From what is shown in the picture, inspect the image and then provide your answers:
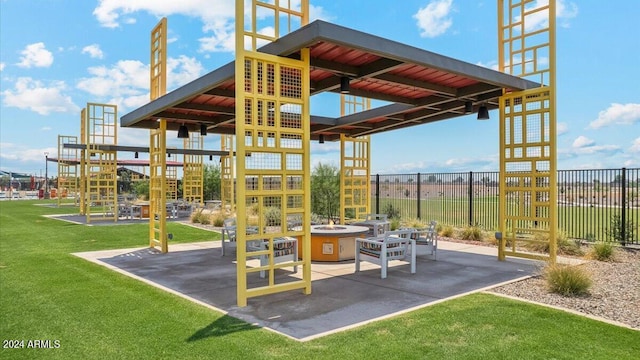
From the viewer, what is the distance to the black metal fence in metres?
11.3

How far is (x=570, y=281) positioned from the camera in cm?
607

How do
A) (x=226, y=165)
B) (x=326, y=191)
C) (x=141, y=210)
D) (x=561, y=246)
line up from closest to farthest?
1. (x=561, y=246)
2. (x=326, y=191)
3. (x=141, y=210)
4. (x=226, y=165)

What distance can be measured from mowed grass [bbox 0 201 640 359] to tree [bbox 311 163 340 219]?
12.5 metres

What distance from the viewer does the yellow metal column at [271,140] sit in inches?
224

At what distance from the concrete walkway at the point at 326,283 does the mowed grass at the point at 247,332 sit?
27 cm

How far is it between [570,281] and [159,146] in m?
8.80

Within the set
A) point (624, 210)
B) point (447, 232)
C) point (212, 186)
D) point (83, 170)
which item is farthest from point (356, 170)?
point (212, 186)

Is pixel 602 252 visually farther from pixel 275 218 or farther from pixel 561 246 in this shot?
pixel 275 218

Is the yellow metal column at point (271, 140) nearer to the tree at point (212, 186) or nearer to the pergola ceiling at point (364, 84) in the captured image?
the pergola ceiling at point (364, 84)

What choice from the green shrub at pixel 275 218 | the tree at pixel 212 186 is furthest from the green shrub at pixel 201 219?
the tree at pixel 212 186

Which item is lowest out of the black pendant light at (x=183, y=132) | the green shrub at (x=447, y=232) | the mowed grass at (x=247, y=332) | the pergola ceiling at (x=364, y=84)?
the mowed grass at (x=247, y=332)

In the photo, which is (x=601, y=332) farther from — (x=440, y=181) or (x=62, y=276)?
(x=440, y=181)

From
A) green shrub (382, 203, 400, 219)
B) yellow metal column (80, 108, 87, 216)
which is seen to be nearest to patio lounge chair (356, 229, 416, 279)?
green shrub (382, 203, 400, 219)

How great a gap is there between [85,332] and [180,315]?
0.99 m
